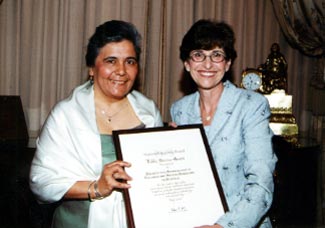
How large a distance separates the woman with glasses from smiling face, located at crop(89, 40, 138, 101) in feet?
0.89

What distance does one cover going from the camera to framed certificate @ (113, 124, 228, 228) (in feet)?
5.58

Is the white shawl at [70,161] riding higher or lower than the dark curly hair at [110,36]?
lower

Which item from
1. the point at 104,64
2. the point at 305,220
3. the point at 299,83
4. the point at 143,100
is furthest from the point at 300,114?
the point at 104,64

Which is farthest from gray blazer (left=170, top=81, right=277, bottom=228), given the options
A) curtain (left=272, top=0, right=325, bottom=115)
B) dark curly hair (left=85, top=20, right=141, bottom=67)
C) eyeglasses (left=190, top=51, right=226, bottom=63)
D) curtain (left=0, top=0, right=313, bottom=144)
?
curtain (left=272, top=0, right=325, bottom=115)

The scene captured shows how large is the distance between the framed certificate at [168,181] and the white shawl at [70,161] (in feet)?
0.76

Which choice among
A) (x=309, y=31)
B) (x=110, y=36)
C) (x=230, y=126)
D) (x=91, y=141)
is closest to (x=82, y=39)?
(x=110, y=36)

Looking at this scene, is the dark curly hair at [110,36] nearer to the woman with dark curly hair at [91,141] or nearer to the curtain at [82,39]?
the woman with dark curly hair at [91,141]

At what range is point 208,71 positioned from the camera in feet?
6.42

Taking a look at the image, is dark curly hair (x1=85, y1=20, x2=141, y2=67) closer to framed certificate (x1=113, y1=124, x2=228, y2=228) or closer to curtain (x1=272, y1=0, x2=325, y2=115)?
framed certificate (x1=113, y1=124, x2=228, y2=228)

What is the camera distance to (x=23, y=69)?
142 inches

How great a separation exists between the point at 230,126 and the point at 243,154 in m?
Result: 0.13

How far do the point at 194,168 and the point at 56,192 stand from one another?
1.98 feet

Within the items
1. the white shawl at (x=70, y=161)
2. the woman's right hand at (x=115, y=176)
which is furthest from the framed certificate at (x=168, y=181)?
the white shawl at (x=70, y=161)

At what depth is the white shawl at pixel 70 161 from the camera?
6.10 feet
